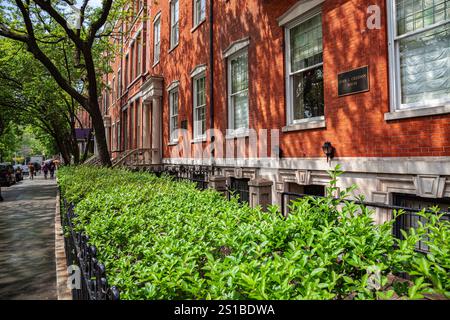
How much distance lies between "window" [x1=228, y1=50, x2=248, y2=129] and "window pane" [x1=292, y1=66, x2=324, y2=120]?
8.08ft

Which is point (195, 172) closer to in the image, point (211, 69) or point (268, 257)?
point (211, 69)

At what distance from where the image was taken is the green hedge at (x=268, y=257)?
1.87 metres

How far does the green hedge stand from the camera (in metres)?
1.87

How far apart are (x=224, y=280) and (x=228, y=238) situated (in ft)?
2.17

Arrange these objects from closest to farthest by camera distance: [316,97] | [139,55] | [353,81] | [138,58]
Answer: [353,81] → [316,97] → [139,55] → [138,58]

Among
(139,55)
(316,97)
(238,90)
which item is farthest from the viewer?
(139,55)

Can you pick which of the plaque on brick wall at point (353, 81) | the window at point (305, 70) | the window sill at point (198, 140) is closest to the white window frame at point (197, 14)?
the window sill at point (198, 140)

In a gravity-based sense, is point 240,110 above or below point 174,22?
below

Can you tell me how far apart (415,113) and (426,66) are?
0.92 metres

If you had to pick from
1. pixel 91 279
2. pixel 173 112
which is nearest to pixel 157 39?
pixel 173 112

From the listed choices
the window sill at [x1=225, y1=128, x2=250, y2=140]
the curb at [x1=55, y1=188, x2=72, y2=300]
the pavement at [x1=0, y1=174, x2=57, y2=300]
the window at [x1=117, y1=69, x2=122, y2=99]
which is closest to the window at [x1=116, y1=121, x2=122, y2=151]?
the window at [x1=117, y1=69, x2=122, y2=99]

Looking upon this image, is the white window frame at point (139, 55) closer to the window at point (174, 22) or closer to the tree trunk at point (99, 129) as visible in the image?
the window at point (174, 22)

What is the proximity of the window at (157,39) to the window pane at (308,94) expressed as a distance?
12392mm

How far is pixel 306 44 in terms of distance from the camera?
8328 millimetres
